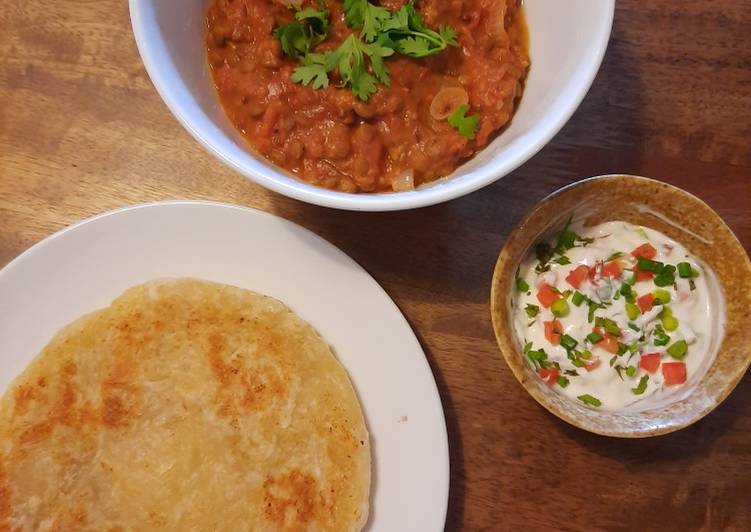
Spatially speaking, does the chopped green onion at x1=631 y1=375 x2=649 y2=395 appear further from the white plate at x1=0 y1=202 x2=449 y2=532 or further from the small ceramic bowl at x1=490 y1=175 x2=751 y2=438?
the white plate at x1=0 y1=202 x2=449 y2=532

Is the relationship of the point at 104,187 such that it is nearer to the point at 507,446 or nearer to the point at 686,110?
the point at 507,446

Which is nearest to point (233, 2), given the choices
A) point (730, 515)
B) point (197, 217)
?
point (197, 217)

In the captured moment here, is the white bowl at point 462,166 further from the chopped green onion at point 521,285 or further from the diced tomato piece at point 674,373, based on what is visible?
the diced tomato piece at point 674,373

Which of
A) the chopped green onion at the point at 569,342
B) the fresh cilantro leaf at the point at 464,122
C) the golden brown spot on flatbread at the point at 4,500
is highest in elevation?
the fresh cilantro leaf at the point at 464,122

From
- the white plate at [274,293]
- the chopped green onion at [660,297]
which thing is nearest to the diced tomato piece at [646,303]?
the chopped green onion at [660,297]

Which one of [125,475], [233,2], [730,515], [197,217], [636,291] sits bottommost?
[125,475]

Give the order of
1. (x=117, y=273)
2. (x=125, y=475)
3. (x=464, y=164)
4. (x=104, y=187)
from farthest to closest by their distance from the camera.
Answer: (x=104, y=187), (x=117, y=273), (x=125, y=475), (x=464, y=164)
